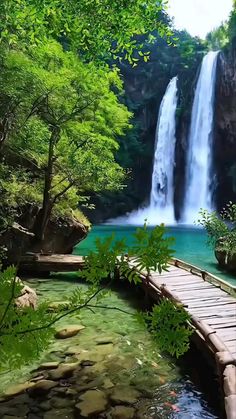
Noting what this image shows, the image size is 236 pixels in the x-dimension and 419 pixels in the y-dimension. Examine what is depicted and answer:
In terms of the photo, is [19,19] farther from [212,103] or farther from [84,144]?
[212,103]

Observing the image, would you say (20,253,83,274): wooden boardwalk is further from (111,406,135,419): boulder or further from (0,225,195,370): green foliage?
(0,225,195,370): green foliage

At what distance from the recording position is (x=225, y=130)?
1208 inches

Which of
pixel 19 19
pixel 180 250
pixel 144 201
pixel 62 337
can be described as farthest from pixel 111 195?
pixel 19 19

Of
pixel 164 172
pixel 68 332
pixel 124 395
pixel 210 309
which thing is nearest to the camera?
pixel 124 395

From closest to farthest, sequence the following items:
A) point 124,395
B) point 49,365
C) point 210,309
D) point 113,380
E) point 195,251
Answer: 1. point 124,395
2. point 113,380
3. point 49,365
4. point 210,309
5. point 195,251

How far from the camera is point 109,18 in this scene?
4.20 meters

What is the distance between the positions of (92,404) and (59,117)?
7.95 m

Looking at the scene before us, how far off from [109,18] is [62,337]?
4.71m

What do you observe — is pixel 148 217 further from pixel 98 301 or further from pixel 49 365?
pixel 98 301

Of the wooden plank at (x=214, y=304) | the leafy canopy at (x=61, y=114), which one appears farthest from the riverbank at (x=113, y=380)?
the leafy canopy at (x=61, y=114)

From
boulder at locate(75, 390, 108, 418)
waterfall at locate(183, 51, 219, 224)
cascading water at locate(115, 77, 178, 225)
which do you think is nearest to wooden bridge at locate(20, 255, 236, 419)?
boulder at locate(75, 390, 108, 418)

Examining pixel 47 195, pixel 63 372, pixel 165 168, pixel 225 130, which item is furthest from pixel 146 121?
pixel 63 372

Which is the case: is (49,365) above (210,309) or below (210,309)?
below

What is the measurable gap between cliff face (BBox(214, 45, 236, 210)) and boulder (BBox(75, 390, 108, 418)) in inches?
1074
